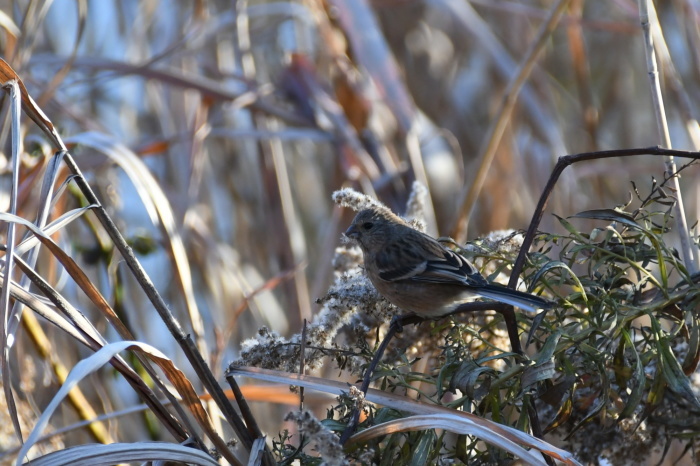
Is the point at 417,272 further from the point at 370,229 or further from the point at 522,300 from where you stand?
the point at 522,300

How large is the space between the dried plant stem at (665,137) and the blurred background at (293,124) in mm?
606

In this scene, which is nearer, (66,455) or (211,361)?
(66,455)

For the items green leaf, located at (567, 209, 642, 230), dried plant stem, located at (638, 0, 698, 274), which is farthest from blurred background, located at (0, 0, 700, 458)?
green leaf, located at (567, 209, 642, 230)

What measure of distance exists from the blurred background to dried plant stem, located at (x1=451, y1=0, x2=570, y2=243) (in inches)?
1.0

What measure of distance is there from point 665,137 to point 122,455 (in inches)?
55.5

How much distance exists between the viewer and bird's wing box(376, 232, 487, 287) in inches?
82.1

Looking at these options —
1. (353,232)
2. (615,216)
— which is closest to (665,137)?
(615,216)

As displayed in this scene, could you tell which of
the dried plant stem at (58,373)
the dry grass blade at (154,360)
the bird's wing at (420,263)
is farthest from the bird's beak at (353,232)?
the dry grass blade at (154,360)

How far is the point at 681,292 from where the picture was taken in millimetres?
1414

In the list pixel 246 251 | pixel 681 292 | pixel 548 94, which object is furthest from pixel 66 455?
pixel 548 94

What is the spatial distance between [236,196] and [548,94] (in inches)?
62.3

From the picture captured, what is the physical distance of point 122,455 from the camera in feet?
4.00

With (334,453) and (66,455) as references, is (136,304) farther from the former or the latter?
(334,453)

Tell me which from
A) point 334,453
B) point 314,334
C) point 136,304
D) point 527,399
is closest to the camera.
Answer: point 334,453
